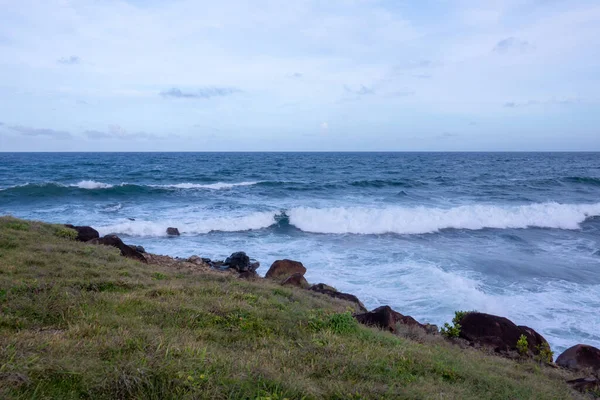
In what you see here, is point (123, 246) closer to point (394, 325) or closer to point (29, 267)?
point (29, 267)

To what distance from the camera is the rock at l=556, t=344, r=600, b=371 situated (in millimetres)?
6504

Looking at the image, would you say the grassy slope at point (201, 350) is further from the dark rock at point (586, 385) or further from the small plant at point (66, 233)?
the small plant at point (66, 233)

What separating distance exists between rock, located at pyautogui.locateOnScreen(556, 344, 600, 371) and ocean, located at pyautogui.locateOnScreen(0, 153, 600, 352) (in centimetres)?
147

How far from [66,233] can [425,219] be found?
16850 millimetres

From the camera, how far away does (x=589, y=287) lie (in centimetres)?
1157

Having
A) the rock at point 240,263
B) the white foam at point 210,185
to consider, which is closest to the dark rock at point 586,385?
the rock at point 240,263

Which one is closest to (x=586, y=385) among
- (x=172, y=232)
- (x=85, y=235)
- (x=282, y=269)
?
(x=282, y=269)

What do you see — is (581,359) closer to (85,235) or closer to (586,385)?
(586,385)

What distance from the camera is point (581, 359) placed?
6598 mm

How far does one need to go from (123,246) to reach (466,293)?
911 cm

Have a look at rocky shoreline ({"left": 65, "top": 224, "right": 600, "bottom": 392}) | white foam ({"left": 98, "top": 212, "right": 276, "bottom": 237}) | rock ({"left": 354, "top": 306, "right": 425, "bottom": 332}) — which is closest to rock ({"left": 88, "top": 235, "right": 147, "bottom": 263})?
rocky shoreline ({"left": 65, "top": 224, "right": 600, "bottom": 392})

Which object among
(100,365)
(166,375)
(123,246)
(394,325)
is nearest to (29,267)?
(123,246)

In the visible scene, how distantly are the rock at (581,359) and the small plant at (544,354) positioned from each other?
0.53ft

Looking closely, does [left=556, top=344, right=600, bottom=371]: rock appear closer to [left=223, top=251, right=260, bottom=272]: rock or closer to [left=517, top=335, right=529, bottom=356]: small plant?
[left=517, top=335, right=529, bottom=356]: small plant
